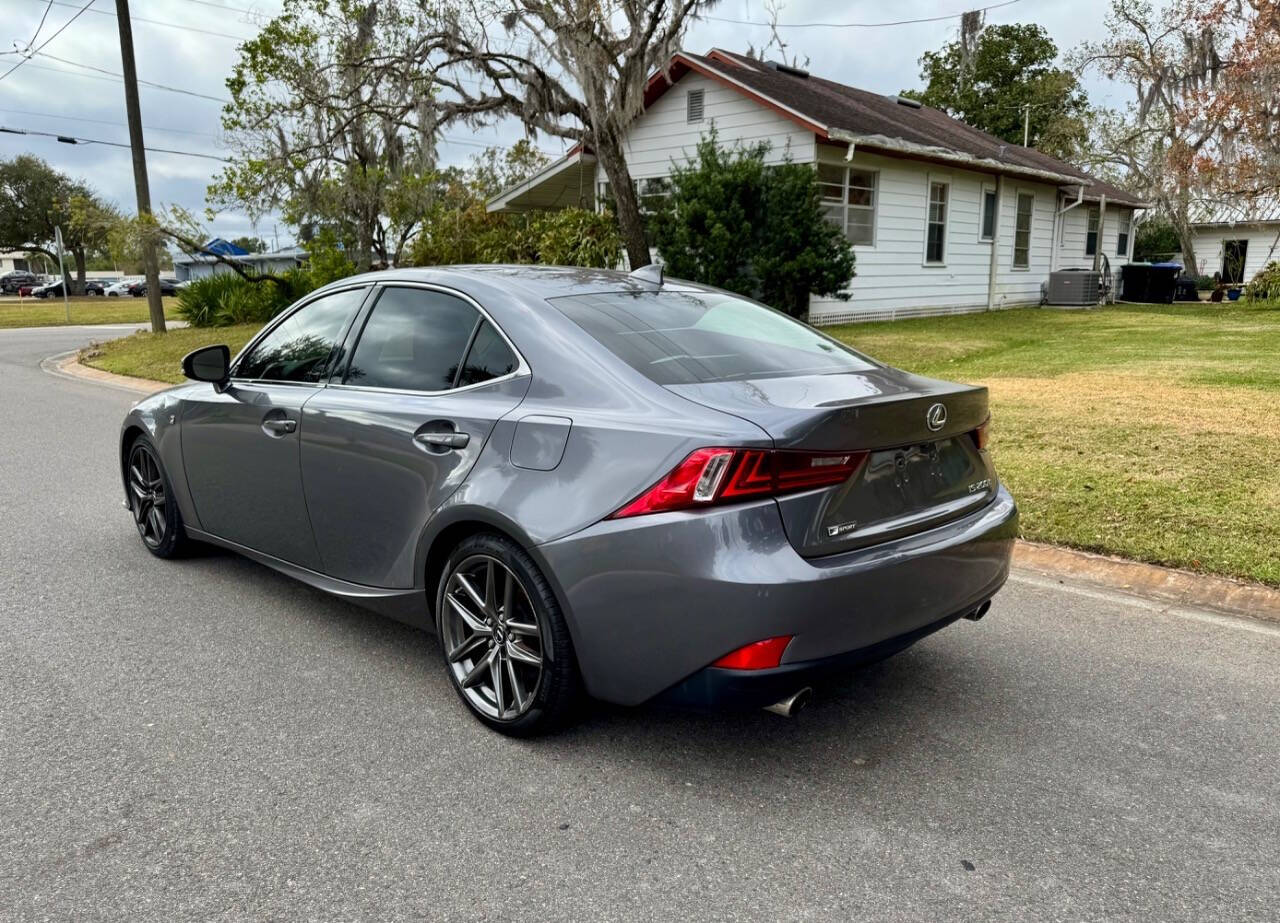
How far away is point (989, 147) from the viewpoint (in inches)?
937

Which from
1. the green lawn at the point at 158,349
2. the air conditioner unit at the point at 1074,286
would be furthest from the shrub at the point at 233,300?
the air conditioner unit at the point at 1074,286

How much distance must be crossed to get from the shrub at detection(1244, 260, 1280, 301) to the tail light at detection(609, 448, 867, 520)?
23451 millimetres

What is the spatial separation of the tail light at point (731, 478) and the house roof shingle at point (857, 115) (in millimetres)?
14383

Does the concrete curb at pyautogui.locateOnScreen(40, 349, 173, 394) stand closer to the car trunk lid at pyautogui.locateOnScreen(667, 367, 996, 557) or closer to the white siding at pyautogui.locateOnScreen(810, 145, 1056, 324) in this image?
the car trunk lid at pyautogui.locateOnScreen(667, 367, 996, 557)

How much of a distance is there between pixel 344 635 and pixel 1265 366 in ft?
36.4

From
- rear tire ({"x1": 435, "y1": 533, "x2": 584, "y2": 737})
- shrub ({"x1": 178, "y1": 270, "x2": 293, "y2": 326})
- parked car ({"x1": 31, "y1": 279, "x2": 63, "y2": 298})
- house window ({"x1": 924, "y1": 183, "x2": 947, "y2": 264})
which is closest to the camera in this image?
rear tire ({"x1": 435, "y1": 533, "x2": 584, "y2": 737})

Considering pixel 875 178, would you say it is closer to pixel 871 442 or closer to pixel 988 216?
pixel 988 216

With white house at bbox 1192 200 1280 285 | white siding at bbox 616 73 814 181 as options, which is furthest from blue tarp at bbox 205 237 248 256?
white house at bbox 1192 200 1280 285

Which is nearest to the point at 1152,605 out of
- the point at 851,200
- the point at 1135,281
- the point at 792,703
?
the point at 792,703

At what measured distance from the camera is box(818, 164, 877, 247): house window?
1783 centimetres

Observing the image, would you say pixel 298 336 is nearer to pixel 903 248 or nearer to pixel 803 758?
pixel 803 758

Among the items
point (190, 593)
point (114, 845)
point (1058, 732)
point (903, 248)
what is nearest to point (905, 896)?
point (1058, 732)

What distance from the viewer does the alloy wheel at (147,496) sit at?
17.2ft

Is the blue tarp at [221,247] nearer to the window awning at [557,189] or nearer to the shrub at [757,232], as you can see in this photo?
the window awning at [557,189]
